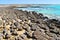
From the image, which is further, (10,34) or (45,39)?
(10,34)

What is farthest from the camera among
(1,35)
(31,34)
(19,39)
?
(31,34)

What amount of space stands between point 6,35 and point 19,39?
848 millimetres

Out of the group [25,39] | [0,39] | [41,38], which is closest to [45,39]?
[41,38]

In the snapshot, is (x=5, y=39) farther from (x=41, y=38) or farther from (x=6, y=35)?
(x=41, y=38)

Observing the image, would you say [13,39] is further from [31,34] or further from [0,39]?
[31,34]

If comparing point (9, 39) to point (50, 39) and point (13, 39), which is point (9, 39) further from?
point (50, 39)

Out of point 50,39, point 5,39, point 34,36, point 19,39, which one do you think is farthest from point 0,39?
point 50,39

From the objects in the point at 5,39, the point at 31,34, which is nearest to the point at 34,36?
the point at 31,34

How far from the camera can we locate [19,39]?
710cm

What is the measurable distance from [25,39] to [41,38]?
78cm

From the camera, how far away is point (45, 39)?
7387mm

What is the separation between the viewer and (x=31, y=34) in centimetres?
811

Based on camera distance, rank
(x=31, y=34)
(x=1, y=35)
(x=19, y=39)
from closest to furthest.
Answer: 1. (x=19, y=39)
2. (x=1, y=35)
3. (x=31, y=34)

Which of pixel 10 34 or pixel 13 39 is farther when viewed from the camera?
pixel 10 34
